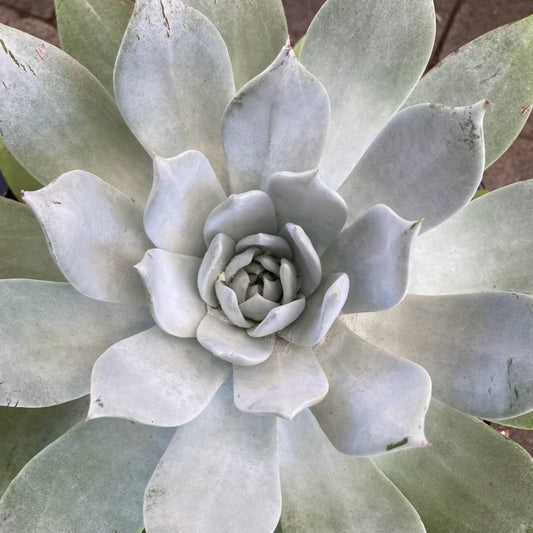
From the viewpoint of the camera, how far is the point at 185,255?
656 mm

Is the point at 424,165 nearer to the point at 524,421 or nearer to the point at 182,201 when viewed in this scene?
the point at 182,201

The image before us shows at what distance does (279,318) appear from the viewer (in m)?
0.59

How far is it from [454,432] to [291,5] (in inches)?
39.5

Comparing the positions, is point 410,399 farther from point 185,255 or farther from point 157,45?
point 157,45

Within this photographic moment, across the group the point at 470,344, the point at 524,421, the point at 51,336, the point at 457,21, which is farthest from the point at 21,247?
the point at 457,21

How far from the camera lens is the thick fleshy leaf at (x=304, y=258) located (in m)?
0.59

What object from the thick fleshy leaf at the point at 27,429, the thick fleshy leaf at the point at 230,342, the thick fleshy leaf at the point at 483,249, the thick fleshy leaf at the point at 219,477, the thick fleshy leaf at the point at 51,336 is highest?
the thick fleshy leaf at the point at 483,249

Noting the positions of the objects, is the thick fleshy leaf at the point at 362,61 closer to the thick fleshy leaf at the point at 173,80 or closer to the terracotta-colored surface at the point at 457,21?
the thick fleshy leaf at the point at 173,80

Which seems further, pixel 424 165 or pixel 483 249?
pixel 483 249

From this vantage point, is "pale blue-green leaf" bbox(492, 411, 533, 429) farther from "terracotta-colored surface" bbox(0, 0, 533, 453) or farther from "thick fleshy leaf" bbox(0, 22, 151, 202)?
"terracotta-colored surface" bbox(0, 0, 533, 453)

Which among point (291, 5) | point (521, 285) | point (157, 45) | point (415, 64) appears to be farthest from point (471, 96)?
point (291, 5)

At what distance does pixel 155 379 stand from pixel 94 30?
439 mm

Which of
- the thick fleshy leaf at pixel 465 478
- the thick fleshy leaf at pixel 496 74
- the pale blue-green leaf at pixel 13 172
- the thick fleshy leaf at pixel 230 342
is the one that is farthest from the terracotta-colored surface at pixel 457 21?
the thick fleshy leaf at pixel 230 342

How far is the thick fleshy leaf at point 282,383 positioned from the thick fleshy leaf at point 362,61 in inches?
7.9
